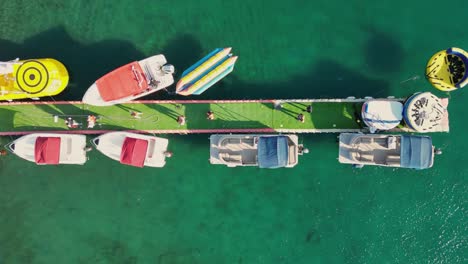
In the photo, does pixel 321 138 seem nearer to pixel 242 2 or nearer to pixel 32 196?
pixel 242 2

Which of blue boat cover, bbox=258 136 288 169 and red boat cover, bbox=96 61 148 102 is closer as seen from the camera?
blue boat cover, bbox=258 136 288 169

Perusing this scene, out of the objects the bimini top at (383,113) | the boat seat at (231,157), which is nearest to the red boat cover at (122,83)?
the boat seat at (231,157)

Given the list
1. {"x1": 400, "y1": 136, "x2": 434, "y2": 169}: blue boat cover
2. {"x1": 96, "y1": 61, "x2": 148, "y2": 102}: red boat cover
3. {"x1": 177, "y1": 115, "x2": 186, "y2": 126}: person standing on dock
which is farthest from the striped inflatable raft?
{"x1": 400, "y1": 136, "x2": 434, "y2": 169}: blue boat cover

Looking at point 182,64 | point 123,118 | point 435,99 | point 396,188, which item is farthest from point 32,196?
point 435,99

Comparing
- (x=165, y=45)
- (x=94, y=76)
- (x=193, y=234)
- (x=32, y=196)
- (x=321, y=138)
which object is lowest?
(x=193, y=234)

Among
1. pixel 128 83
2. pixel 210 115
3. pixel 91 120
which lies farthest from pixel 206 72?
pixel 91 120

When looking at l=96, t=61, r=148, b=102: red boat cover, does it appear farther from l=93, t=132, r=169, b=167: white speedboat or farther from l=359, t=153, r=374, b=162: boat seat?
l=359, t=153, r=374, b=162: boat seat

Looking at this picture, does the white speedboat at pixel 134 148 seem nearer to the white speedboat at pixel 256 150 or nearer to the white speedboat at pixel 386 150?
the white speedboat at pixel 256 150
